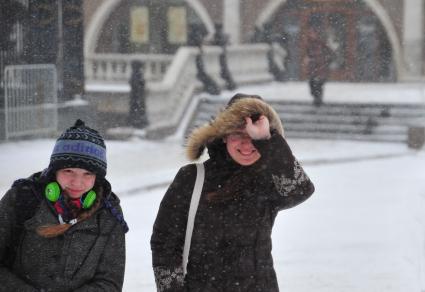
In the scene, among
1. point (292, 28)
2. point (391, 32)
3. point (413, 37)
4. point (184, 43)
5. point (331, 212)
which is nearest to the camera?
point (331, 212)

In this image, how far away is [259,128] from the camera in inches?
137

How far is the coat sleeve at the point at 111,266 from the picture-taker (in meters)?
3.35

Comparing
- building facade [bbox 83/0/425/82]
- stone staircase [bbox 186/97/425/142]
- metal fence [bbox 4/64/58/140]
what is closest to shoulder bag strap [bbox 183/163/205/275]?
metal fence [bbox 4/64/58/140]

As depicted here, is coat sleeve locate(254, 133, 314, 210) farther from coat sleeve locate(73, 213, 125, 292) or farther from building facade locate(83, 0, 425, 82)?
building facade locate(83, 0, 425, 82)

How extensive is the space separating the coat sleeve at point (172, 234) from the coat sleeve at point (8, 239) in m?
0.43

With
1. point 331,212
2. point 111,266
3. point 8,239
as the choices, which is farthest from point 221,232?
point 331,212

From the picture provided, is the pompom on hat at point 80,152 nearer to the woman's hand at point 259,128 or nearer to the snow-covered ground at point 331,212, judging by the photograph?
the woman's hand at point 259,128

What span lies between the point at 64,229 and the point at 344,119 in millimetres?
18299

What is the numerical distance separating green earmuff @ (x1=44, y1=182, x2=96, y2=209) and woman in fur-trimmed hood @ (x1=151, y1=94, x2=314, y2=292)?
0.24m

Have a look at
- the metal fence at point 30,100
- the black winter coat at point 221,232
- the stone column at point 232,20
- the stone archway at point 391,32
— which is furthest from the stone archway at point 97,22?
the black winter coat at point 221,232

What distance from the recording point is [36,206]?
3332mm

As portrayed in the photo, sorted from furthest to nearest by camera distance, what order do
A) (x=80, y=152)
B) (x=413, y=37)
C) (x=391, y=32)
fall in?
(x=391, y=32), (x=413, y=37), (x=80, y=152)

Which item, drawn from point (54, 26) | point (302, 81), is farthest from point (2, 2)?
point (302, 81)

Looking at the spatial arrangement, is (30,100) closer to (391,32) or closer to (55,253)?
(55,253)
